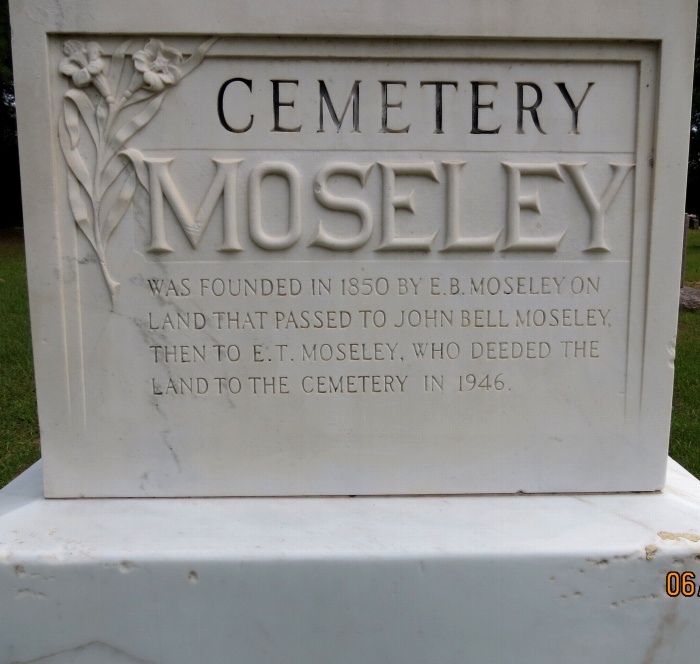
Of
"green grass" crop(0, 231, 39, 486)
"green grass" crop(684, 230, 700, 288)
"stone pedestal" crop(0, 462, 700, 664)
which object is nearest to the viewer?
"stone pedestal" crop(0, 462, 700, 664)

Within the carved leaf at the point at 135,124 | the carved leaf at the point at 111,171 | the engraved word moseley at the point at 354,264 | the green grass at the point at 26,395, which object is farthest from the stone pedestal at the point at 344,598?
the green grass at the point at 26,395

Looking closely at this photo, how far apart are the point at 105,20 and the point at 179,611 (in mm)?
1734

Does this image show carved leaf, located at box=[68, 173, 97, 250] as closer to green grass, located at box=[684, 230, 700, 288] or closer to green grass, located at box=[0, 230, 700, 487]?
green grass, located at box=[0, 230, 700, 487]

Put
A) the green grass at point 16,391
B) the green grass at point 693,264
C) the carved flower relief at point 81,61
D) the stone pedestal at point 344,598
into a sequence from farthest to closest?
the green grass at point 693,264 < the green grass at point 16,391 < the carved flower relief at point 81,61 < the stone pedestal at point 344,598

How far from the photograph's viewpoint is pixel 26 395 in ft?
17.1

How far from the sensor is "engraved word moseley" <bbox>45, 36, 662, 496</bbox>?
6.95ft

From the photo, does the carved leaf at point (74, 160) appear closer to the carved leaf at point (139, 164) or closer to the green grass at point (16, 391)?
the carved leaf at point (139, 164)

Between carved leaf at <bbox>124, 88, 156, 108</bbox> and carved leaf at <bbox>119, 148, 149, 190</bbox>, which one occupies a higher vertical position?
carved leaf at <bbox>124, 88, 156, 108</bbox>

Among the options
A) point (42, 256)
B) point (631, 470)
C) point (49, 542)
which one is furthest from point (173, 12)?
point (631, 470)

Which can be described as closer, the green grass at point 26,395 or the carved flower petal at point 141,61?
the carved flower petal at point 141,61

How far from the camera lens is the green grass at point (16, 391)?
4.05 metres

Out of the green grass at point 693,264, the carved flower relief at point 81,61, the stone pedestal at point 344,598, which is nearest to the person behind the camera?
the stone pedestal at point 344,598
